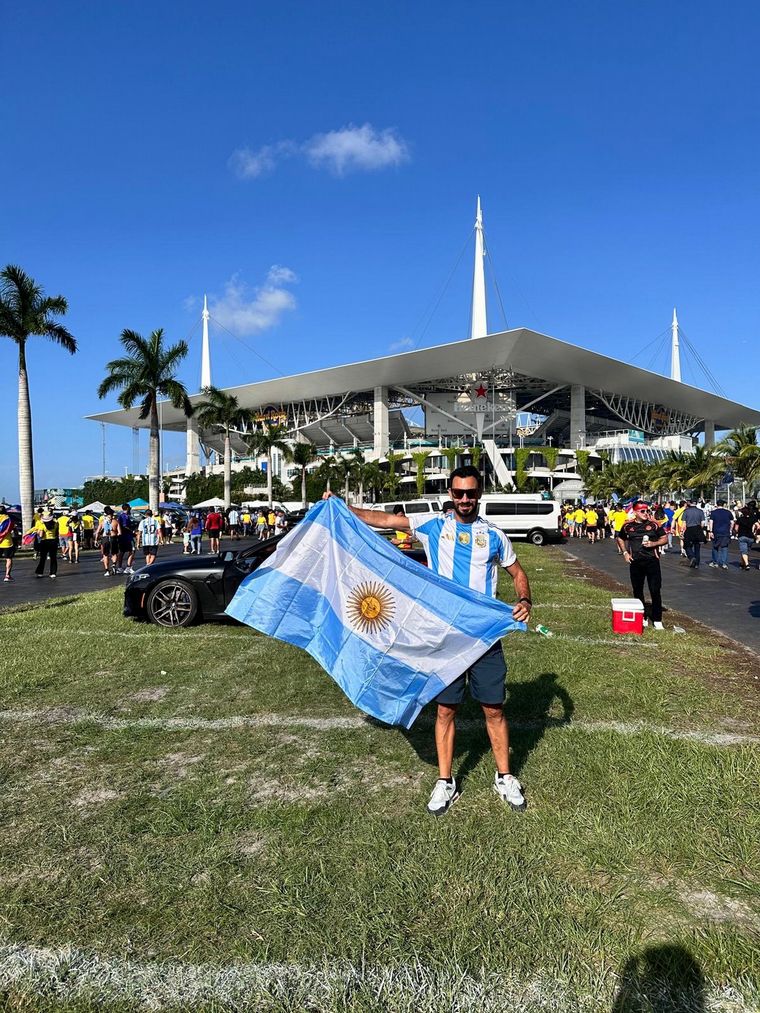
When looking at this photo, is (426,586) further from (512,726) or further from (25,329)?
(25,329)

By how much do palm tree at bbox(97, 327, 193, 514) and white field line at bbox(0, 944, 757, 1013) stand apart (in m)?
33.8

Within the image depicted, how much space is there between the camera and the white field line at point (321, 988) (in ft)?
6.84

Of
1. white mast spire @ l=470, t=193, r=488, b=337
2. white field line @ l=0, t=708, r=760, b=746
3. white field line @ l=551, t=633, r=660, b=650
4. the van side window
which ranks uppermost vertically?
white mast spire @ l=470, t=193, r=488, b=337

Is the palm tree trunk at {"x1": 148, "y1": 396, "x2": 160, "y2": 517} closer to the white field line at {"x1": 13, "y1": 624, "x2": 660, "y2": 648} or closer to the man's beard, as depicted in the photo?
the white field line at {"x1": 13, "y1": 624, "x2": 660, "y2": 648}

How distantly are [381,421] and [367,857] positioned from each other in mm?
90765

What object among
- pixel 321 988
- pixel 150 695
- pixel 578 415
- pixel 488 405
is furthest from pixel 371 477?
pixel 321 988

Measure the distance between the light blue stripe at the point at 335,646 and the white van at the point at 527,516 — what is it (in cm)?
2376

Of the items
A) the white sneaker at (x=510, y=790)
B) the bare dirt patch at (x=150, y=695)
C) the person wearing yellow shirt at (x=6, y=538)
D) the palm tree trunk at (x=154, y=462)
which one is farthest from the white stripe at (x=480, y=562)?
the palm tree trunk at (x=154, y=462)

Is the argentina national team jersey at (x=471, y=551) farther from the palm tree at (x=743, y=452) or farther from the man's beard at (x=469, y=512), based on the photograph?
the palm tree at (x=743, y=452)

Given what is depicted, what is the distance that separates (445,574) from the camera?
3.82 meters

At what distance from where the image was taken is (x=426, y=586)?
12.2ft

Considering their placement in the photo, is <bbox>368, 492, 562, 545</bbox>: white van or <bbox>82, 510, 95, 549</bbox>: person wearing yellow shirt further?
<bbox>368, 492, 562, 545</bbox>: white van

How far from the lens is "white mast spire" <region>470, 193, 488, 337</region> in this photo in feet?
282

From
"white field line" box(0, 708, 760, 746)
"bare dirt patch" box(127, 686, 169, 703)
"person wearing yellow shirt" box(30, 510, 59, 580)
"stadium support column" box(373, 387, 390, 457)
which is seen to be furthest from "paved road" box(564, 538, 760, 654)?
"stadium support column" box(373, 387, 390, 457)
